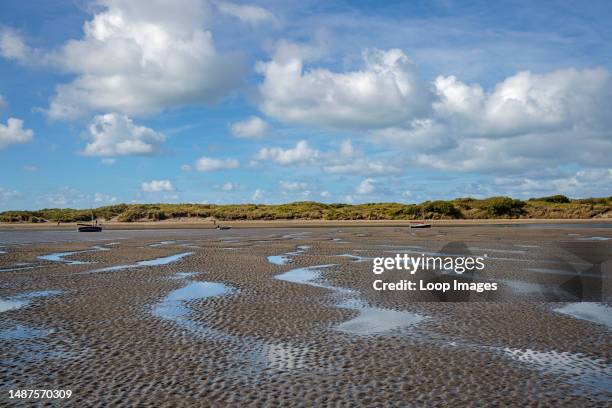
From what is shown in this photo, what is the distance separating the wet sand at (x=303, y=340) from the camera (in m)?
7.06

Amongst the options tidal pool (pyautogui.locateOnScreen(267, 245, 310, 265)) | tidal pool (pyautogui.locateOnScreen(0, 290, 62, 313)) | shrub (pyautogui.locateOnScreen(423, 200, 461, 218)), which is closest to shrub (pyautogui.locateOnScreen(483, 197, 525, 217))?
shrub (pyautogui.locateOnScreen(423, 200, 461, 218))

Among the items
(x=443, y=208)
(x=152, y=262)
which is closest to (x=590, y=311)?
(x=152, y=262)

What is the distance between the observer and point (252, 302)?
531 inches

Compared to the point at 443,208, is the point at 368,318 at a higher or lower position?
lower

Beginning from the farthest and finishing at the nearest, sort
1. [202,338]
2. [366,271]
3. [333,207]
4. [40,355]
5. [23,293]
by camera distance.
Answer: [333,207]
[366,271]
[23,293]
[202,338]
[40,355]

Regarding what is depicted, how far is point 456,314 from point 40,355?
8708 millimetres

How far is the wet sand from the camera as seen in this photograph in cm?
706

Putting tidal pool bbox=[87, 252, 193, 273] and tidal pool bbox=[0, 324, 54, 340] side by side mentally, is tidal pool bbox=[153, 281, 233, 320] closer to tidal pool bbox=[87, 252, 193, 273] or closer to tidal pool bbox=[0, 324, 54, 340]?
tidal pool bbox=[0, 324, 54, 340]

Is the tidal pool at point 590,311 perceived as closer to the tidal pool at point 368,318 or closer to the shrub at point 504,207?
the tidal pool at point 368,318

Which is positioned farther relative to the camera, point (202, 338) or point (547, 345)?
point (202, 338)

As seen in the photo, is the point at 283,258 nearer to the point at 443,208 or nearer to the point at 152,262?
the point at 152,262

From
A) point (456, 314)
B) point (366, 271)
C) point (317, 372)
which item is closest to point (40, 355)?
point (317, 372)

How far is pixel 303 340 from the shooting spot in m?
9.75

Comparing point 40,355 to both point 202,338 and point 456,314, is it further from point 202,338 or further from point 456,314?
point 456,314
